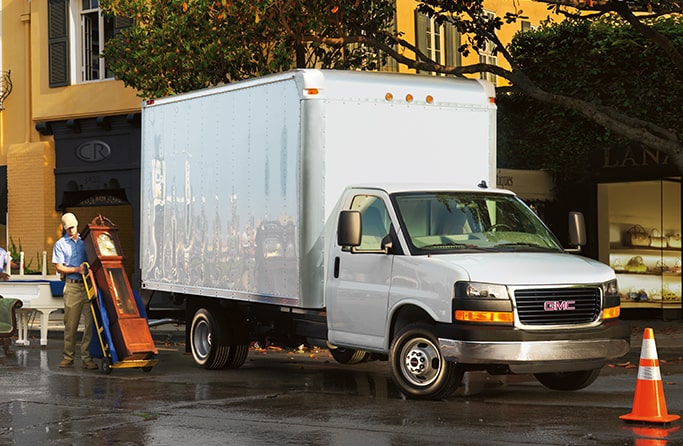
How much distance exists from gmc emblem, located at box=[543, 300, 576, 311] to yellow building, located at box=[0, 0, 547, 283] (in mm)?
17323

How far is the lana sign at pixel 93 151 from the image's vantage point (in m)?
29.6

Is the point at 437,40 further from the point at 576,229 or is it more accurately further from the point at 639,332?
the point at 576,229

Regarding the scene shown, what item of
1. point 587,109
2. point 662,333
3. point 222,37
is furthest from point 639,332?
point 222,37

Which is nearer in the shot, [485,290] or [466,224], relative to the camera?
[485,290]

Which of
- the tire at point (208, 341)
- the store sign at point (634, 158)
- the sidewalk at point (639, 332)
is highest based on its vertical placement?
the store sign at point (634, 158)

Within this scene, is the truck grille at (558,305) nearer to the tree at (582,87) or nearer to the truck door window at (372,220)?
the truck door window at (372,220)

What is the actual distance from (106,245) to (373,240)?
417 centimetres

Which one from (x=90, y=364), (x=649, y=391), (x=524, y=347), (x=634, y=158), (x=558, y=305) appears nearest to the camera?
(x=649, y=391)

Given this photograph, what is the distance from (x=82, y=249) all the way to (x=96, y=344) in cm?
122

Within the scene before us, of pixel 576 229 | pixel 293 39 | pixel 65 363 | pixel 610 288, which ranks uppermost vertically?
pixel 293 39

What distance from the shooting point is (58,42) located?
100 ft

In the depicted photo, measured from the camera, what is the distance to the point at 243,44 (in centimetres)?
2086

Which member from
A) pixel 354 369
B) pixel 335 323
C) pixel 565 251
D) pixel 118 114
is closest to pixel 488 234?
pixel 565 251

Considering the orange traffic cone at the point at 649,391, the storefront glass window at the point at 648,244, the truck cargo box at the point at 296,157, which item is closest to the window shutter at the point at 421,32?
the storefront glass window at the point at 648,244
